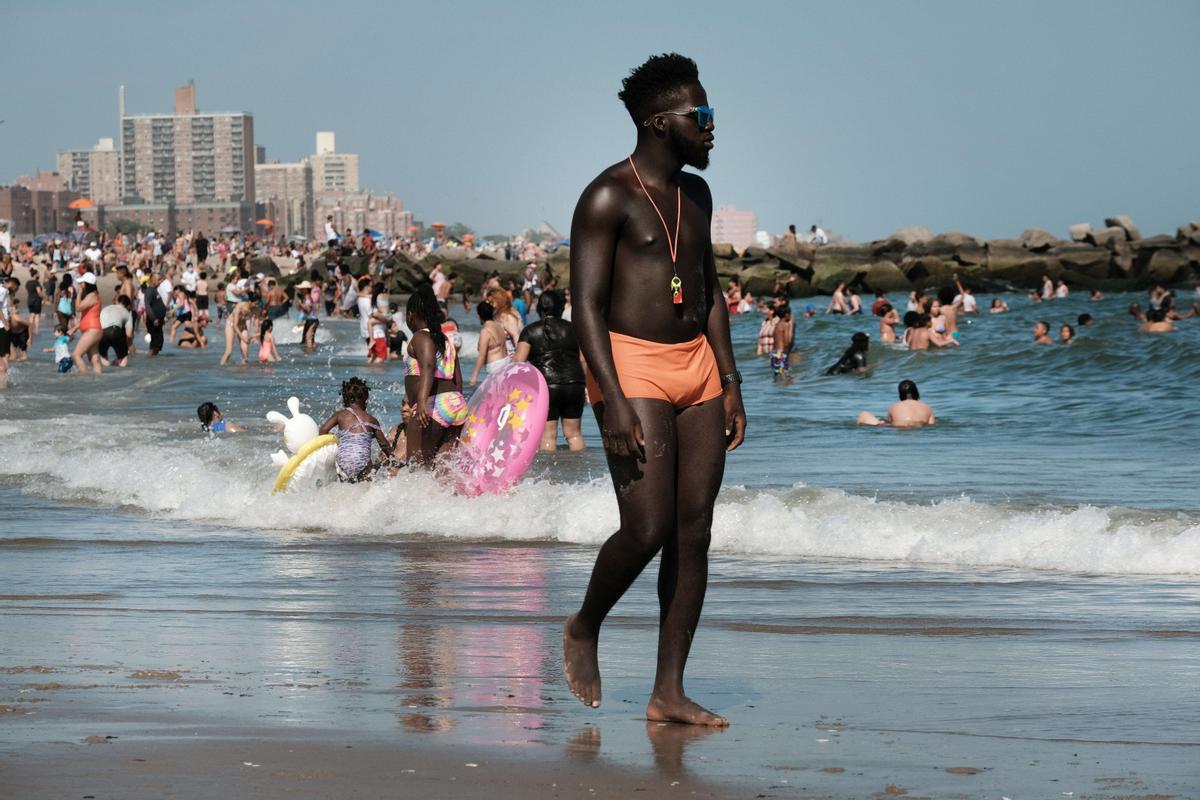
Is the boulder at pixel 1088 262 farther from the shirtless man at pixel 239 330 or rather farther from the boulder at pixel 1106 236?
the shirtless man at pixel 239 330

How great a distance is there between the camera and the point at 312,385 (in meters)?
22.2

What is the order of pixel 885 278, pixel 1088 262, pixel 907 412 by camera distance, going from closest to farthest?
pixel 907 412 → pixel 885 278 → pixel 1088 262

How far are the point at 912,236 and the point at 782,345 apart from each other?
4689 cm

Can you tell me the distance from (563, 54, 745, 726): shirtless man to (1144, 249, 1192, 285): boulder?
6205 cm

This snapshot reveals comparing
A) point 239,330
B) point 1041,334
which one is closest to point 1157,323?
point 1041,334

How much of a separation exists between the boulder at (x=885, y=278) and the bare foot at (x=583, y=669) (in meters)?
59.7

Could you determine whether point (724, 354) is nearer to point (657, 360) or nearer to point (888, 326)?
point (657, 360)

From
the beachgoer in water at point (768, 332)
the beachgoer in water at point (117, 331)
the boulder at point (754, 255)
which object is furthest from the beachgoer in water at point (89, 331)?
the boulder at point (754, 255)

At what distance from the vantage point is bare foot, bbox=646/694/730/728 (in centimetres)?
389

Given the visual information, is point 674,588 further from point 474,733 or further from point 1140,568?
point 1140,568

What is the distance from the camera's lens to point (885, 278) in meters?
63.0

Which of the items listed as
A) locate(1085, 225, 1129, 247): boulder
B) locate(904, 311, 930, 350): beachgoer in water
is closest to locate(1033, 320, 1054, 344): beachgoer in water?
locate(904, 311, 930, 350): beachgoer in water

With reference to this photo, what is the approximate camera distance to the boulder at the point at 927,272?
62.8 metres

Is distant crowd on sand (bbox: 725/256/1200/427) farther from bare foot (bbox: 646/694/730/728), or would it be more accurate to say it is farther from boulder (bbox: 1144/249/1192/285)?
boulder (bbox: 1144/249/1192/285)
